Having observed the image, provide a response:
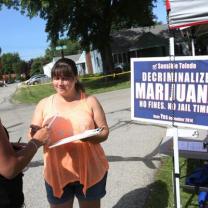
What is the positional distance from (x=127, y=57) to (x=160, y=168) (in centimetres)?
4710

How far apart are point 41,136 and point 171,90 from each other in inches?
60.7

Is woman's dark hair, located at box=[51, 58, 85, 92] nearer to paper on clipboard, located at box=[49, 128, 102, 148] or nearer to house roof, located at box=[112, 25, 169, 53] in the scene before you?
paper on clipboard, located at box=[49, 128, 102, 148]

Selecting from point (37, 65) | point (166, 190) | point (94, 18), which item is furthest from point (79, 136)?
point (37, 65)

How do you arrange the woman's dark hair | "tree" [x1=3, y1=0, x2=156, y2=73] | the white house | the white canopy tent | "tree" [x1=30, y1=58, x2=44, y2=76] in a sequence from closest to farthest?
the woman's dark hair
the white canopy tent
"tree" [x1=3, y1=0, x2=156, y2=73]
the white house
"tree" [x1=30, y1=58, x2=44, y2=76]

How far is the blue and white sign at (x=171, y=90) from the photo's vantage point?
3.92m

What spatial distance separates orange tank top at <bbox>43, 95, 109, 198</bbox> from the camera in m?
3.57

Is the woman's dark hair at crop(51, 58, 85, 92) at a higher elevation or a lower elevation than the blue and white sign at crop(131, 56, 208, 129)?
higher

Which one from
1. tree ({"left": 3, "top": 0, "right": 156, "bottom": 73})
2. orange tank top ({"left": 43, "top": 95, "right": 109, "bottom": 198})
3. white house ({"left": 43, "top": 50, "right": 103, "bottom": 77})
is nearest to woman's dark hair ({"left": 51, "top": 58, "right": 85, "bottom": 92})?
orange tank top ({"left": 43, "top": 95, "right": 109, "bottom": 198})

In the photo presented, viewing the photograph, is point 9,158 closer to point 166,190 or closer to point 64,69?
point 64,69

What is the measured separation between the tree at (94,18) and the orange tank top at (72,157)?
27469mm

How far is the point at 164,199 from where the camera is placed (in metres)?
5.39

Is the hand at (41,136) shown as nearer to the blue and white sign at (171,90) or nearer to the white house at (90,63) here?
the blue and white sign at (171,90)

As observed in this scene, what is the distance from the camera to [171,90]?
4117 mm

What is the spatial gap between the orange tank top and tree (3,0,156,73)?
90.1 ft
